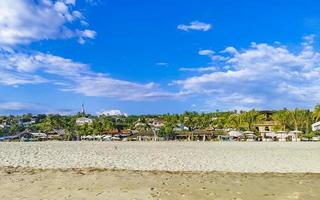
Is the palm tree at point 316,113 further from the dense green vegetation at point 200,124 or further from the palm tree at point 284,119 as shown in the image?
the palm tree at point 284,119

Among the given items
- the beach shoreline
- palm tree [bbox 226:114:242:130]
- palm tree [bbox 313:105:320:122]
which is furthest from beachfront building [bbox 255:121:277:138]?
the beach shoreline

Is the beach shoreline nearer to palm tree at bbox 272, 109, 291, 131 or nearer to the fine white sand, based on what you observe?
the fine white sand

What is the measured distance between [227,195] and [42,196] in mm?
3849

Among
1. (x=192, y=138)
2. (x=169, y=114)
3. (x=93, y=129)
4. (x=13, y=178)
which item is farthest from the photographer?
(x=169, y=114)

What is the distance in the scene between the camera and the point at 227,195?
8656mm

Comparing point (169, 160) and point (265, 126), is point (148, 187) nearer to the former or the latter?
point (169, 160)

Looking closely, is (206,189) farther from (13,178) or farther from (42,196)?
(13,178)

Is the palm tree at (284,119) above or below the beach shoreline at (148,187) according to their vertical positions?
above

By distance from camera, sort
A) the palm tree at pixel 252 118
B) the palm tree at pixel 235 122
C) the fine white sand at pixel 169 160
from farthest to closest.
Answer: the palm tree at pixel 235 122
the palm tree at pixel 252 118
the fine white sand at pixel 169 160

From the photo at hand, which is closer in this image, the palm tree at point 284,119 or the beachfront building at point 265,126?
the palm tree at point 284,119

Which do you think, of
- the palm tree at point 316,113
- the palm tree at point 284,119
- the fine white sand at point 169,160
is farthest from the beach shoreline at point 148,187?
the palm tree at point 284,119

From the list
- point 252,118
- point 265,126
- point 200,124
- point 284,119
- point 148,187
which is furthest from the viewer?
point 200,124

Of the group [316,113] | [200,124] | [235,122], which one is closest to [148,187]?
[316,113]

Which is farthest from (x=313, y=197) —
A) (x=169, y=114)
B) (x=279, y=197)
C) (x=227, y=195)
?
(x=169, y=114)
